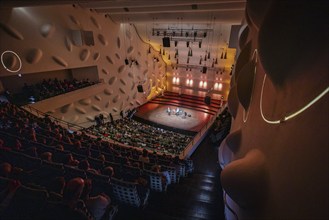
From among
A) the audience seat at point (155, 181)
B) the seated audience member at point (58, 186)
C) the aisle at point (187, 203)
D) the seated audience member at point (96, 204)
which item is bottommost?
the aisle at point (187, 203)

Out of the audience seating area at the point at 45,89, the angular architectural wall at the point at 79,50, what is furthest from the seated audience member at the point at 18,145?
the angular architectural wall at the point at 79,50

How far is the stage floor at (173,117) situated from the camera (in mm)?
15445

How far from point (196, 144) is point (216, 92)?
12923mm

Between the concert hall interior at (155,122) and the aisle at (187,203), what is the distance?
0.03 meters

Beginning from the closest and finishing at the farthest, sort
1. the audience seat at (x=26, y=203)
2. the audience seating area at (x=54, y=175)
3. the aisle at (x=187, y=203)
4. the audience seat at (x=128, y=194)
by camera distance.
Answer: the audience seat at (x=26, y=203) < the audience seating area at (x=54, y=175) < the audience seat at (x=128, y=194) < the aisle at (x=187, y=203)

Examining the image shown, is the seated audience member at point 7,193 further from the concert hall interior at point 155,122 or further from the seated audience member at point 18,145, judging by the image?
the seated audience member at point 18,145

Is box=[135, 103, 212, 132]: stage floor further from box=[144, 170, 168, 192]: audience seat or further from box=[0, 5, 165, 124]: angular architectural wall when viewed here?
box=[144, 170, 168, 192]: audience seat

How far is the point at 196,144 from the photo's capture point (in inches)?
392

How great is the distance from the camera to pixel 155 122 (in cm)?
1584

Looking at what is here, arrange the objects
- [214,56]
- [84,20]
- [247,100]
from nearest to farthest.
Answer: [247,100] → [84,20] → [214,56]

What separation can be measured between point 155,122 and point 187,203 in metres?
11.3

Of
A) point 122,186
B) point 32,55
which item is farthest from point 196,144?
point 32,55

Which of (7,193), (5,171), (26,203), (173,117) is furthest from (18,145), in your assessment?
(173,117)

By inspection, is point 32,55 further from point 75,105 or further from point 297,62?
point 297,62
